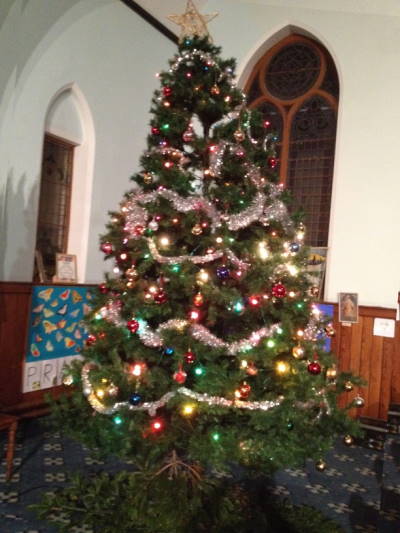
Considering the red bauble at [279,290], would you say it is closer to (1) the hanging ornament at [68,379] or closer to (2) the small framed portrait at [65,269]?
(1) the hanging ornament at [68,379]

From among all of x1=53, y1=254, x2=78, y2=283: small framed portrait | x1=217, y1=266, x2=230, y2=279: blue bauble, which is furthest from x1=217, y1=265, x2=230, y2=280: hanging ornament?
x1=53, y1=254, x2=78, y2=283: small framed portrait

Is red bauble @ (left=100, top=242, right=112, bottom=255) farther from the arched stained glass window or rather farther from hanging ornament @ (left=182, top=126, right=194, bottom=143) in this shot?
the arched stained glass window

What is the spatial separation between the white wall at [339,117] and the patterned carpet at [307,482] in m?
1.36

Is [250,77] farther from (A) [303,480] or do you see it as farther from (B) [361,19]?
(A) [303,480]

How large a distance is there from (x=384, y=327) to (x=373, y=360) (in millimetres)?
337

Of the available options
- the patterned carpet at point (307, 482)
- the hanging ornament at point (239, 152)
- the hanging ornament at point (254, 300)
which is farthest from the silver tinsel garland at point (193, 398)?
the hanging ornament at point (239, 152)

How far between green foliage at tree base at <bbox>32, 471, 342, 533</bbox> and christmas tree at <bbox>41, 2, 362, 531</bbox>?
0.37ft

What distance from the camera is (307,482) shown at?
120 inches

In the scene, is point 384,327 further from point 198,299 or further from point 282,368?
point 198,299

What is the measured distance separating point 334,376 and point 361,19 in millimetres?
3774

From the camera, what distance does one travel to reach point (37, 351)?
3.91 metres

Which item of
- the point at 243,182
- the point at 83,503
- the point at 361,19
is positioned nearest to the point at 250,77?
the point at 361,19

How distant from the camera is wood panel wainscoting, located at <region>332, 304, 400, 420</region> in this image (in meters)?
4.30

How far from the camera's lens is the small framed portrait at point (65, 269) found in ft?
13.9
